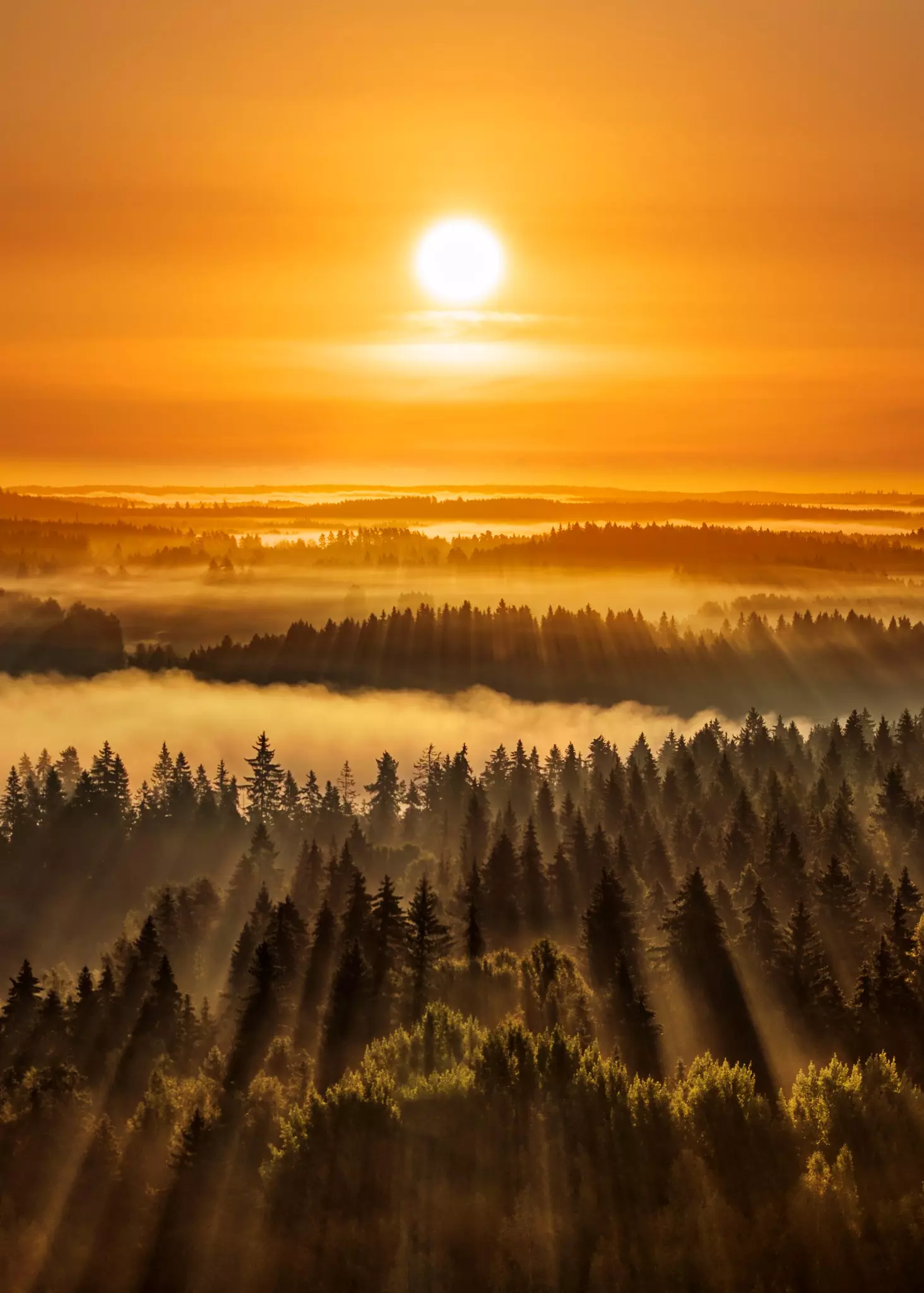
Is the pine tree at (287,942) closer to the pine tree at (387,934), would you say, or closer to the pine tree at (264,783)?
the pine tree at (387,934)

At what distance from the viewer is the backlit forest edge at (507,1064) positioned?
4069cm

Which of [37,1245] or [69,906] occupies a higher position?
[37,1245]

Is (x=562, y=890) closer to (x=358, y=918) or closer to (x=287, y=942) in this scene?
(x=358, y=918)

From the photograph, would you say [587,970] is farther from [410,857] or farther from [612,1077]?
[410,857]

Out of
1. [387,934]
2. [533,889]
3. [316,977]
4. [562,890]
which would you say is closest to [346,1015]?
[387,934]

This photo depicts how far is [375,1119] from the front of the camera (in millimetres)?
45938

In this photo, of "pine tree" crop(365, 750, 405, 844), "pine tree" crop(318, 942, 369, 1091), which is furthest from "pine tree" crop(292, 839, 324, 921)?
"pine tree" crop(365, 750, 405, 844)

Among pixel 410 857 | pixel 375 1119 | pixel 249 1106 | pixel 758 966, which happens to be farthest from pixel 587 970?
pixel 410 857

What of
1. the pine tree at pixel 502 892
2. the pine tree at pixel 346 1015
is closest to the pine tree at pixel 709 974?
the pine tree at pixel 502 892

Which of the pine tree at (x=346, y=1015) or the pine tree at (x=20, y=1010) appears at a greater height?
the pine tree at (x=346, y=1015)

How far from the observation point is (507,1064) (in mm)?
48406

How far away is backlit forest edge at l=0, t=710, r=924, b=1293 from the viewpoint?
1602 inches

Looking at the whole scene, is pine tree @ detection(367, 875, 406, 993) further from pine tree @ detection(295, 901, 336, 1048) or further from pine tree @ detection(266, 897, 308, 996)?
pine tree @ detection(266, 897, 308, 996)

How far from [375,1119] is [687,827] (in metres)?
69.8
